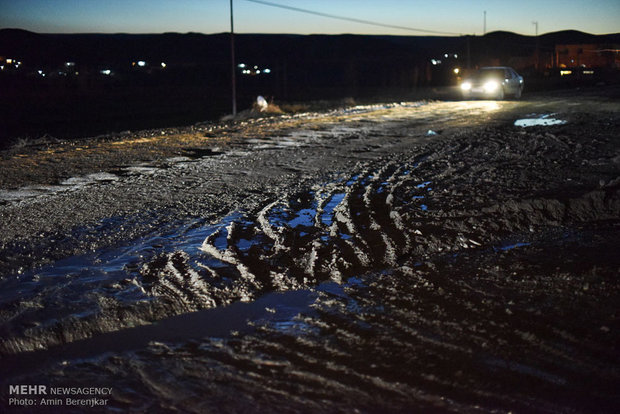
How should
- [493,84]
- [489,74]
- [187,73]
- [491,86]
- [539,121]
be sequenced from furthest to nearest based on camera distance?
[187,73], [489,74], [491,86], [493,84], [539,121]

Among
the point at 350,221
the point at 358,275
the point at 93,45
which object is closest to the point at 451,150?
the point at 350,221

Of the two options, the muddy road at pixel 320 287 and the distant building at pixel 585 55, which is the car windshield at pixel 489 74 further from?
the distant building at pixel 585 55

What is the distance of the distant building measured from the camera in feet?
346

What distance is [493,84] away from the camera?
28938mm

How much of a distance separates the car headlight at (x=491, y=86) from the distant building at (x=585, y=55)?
9062 cm

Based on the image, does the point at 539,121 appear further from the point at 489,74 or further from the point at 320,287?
the point at 320,287

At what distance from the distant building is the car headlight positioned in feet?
297

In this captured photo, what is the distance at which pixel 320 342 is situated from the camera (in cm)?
346

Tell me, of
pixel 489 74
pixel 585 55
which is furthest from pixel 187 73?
pixel 585 55

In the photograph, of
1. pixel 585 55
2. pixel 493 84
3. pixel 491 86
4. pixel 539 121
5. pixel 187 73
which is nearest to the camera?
pixel 539 121

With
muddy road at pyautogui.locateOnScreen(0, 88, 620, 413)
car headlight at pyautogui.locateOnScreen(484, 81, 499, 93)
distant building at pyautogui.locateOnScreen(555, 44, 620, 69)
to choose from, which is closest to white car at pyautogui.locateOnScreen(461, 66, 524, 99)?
car headlight at pyautogui.locateOnScreen(484, 81, 499, 93)

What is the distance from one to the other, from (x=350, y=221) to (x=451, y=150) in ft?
20.3

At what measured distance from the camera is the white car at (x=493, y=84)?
28781 millimetres

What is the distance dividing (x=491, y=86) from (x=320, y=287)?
2740 centimetres
